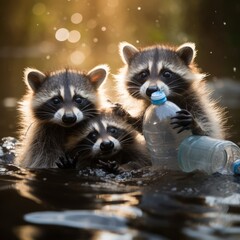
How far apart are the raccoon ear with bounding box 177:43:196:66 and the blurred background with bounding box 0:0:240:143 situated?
1.52m

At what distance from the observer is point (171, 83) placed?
5.71 meters

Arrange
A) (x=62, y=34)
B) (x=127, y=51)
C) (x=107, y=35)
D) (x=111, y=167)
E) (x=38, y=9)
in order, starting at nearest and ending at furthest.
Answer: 1. (x=111, y=167)
2. (x=127, y=51)
3. (x=38, y=9)
4. (x=107, y=35)
5. (x=62, y=34)

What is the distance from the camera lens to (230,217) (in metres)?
3.46

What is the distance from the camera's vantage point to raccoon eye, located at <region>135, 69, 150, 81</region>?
581 centimetres

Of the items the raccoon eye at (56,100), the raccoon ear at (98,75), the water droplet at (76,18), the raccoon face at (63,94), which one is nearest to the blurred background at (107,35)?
the water droplet at (76,18)

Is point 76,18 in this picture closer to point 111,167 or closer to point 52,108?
point 52,108

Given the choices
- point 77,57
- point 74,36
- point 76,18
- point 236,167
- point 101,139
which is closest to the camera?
point 236,167

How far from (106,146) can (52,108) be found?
2.16 feet

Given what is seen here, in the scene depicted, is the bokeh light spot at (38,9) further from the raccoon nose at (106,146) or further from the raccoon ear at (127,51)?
the raccoon nose at (106,146)

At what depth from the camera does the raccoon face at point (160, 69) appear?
571 cm

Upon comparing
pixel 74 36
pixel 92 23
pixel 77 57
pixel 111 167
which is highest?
pixel 92 23

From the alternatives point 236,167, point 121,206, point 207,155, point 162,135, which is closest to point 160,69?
point 162,135

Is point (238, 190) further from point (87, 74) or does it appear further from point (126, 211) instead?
point (87, 74)

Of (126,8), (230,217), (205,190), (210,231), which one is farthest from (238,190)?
(126,8)
